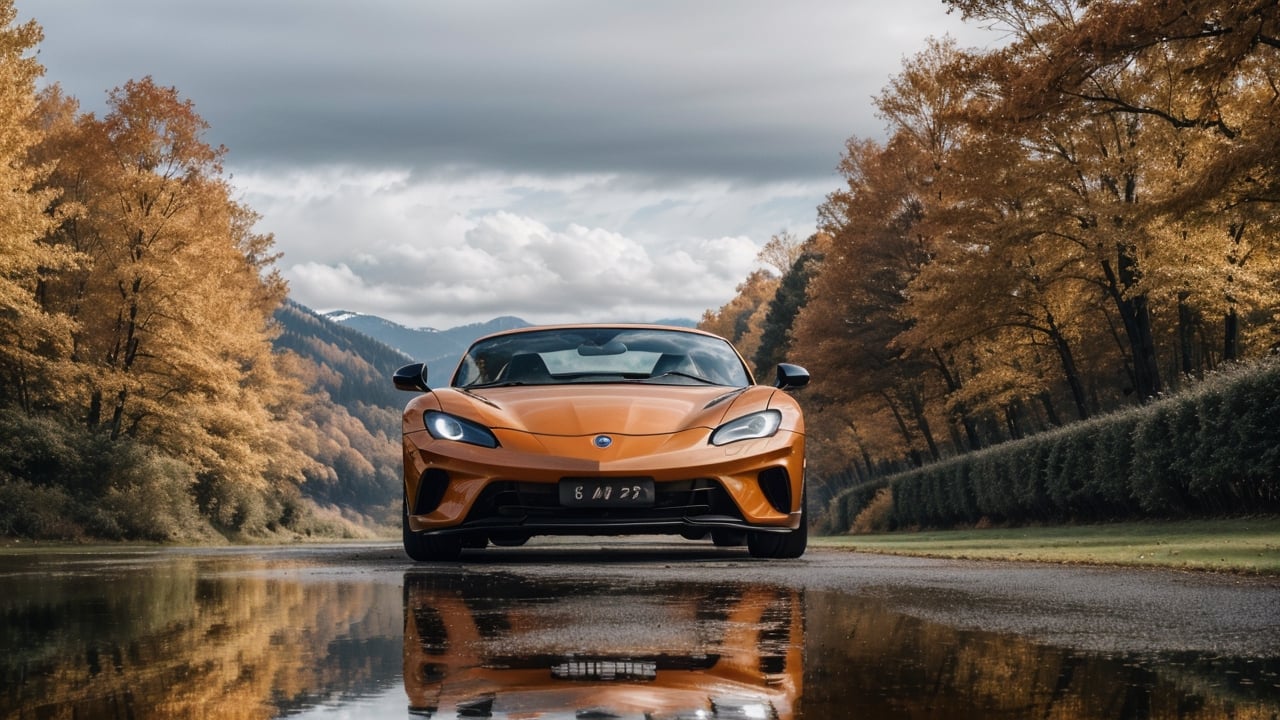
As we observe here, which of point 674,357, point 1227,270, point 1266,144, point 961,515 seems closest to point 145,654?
point 674,357

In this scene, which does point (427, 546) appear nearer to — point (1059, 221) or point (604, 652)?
point (604, 652)

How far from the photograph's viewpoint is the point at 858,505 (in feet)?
156

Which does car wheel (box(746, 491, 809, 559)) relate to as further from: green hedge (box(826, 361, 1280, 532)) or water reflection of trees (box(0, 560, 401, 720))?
green hedge (box(826, 361, 1280, 532))

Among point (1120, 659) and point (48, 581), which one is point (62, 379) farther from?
point (1120, 659)

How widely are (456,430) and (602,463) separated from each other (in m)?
1.03

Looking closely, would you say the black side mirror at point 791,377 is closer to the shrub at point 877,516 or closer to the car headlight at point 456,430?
the car headlight at point 456,430

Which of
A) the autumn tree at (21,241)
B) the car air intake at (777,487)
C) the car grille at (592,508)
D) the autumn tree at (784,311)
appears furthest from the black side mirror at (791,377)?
the autumn tree at (784,311)

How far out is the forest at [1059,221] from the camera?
1841cm

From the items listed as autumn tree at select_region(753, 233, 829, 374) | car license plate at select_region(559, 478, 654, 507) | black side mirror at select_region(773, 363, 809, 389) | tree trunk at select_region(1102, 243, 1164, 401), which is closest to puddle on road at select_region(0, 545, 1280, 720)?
car license plate at select_region(559, 478, 654, 507)

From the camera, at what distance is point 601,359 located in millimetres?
10203

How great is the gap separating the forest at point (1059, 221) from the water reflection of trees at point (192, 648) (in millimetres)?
14276

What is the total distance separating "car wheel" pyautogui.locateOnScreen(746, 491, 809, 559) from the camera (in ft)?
30.0

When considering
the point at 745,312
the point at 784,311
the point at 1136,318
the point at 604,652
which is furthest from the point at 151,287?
the point at 745,312

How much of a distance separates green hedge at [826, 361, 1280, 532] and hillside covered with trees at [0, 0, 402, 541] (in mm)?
18052
